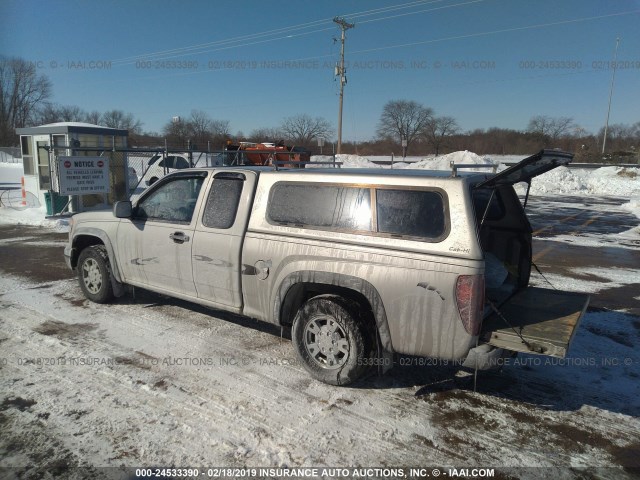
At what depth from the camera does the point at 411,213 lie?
11.5 feet

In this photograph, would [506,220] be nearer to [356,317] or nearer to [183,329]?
[356,317]

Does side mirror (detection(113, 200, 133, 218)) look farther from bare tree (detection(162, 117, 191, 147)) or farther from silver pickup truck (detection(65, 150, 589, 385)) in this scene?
bare tree (detection(162, 117, 191, 147))

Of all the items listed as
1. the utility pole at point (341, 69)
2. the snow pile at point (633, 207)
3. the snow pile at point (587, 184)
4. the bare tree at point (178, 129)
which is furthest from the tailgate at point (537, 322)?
the bare tree at point (178, 129)

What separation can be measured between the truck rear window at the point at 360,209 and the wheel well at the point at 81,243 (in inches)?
118

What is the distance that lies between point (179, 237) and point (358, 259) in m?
2.17

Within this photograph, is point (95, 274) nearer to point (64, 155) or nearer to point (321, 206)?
point (321, 206)

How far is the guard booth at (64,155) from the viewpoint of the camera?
44.2 ft

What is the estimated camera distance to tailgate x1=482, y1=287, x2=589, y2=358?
326cm

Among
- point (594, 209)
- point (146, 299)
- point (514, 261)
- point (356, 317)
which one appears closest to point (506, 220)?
point (514, 261)

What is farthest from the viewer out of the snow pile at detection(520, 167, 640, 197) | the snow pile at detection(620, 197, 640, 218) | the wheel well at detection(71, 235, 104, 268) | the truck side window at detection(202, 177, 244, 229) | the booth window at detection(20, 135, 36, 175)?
the snow pile at detection(520, 167, 640, 197)

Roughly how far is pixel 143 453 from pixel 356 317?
186cm

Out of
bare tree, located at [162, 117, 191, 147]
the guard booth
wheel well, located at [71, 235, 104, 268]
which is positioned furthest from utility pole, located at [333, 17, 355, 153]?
wheel well, located at [71, 235, 104, 268]

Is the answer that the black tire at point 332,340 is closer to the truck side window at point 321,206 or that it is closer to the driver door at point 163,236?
the truck side window at point 321,206

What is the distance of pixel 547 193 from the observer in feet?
85.6
